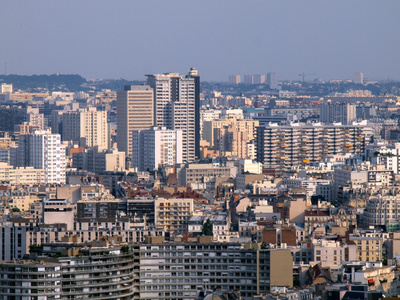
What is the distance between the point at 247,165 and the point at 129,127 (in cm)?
2172

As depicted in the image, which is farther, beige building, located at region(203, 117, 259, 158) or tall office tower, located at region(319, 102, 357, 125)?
tall office tower, located at region(319, 102, 357, 125)

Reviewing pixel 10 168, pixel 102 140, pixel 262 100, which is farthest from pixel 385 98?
pixel 10 168

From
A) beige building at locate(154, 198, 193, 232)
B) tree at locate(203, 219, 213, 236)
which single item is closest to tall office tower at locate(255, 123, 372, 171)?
beige building at locate(154, 198, 193, 232)

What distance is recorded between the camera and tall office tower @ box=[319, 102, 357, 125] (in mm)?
138625

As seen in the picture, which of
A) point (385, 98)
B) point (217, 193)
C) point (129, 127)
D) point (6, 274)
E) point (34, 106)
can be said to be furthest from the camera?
point (385, 98)

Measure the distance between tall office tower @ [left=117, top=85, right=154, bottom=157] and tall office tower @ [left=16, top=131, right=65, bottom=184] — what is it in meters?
15.2

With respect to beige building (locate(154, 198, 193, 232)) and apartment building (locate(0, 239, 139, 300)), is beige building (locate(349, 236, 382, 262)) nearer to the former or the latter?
beige building (locate(154, 198, 193, 232))

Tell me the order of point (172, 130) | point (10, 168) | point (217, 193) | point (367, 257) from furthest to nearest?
point (172, 130)
point (10, 168)
point (217, 193)
point (367, 257)

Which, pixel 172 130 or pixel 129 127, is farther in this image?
pixel 129 127

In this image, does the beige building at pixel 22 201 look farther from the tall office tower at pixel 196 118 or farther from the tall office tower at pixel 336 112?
the tall office tower at pixel 336 112

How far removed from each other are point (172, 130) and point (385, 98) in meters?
84.2

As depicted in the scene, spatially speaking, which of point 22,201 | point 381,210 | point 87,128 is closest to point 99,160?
point 87,128

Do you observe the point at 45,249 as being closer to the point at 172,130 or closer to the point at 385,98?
the point at 172,130

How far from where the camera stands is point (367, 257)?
5084 cm
